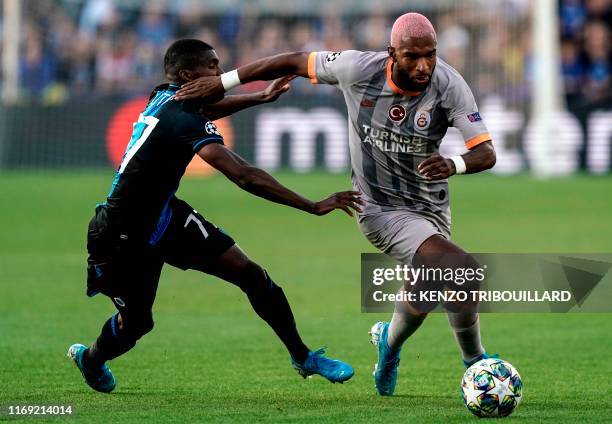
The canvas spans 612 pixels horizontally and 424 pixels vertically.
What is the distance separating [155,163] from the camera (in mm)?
8391

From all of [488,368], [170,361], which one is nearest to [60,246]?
[170,361]

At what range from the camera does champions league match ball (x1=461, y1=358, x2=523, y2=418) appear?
7.61m

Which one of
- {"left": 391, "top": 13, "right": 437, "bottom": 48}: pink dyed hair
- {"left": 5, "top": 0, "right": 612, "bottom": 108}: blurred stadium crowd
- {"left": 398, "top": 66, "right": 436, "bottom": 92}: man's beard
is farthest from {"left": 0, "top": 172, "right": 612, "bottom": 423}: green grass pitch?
{"left": 5, "top": 0, "right": 612, "bottom": 108}: blurred stadium crowd

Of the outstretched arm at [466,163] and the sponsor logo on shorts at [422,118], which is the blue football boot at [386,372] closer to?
the outstretched arm at [466,163]

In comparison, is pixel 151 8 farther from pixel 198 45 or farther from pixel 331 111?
pixel 198 45

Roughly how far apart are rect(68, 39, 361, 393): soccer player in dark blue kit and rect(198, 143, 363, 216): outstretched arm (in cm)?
27

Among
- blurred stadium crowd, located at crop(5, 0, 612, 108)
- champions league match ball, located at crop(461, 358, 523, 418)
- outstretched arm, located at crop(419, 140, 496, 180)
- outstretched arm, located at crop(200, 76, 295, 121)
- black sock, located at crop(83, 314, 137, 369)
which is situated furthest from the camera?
blurred stadium crowd, located at crop(5, 0, 612, 108)

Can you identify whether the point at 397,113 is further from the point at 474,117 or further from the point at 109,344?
the point at 109,344

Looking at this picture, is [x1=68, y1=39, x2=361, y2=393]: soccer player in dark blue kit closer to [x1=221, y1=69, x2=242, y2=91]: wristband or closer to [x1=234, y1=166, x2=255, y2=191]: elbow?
[x1=221, y1=69, x2=242, y2=91]: wristband

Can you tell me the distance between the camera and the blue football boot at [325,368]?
8516 millimetres

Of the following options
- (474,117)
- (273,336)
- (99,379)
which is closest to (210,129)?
(474,117)

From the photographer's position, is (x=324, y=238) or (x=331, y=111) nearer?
(x=324, y=238)

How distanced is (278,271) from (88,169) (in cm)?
1296

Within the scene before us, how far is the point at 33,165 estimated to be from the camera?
27984 mm
